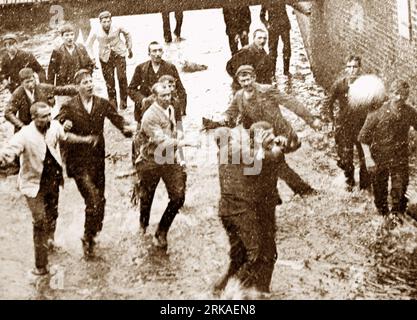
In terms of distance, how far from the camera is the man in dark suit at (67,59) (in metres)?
6.77

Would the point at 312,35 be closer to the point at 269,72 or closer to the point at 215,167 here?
the point at 269,72

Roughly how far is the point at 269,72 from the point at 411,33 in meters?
1.32

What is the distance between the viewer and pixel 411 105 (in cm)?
632

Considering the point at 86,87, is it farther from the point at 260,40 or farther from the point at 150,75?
the point at 260,40

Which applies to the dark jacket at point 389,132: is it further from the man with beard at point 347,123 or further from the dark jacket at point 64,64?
the dark jacket at point 64,64

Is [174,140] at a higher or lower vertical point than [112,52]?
lower

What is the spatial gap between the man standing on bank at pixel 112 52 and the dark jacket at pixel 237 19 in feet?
3.27

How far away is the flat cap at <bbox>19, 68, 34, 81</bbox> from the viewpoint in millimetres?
6574

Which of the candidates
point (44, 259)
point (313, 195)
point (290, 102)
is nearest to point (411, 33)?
point (290, 102)

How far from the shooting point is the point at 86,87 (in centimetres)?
630

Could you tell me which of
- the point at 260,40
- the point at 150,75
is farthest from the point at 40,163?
the point at 260,40

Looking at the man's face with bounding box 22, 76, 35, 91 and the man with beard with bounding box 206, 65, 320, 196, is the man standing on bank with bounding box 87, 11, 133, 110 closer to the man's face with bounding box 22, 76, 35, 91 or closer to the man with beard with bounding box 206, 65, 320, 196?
the man's face with bounding box 22, 76, 35, 91

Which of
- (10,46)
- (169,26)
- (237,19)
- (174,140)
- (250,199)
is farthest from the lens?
(237,19)

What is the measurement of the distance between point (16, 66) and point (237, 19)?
2.16 meters
